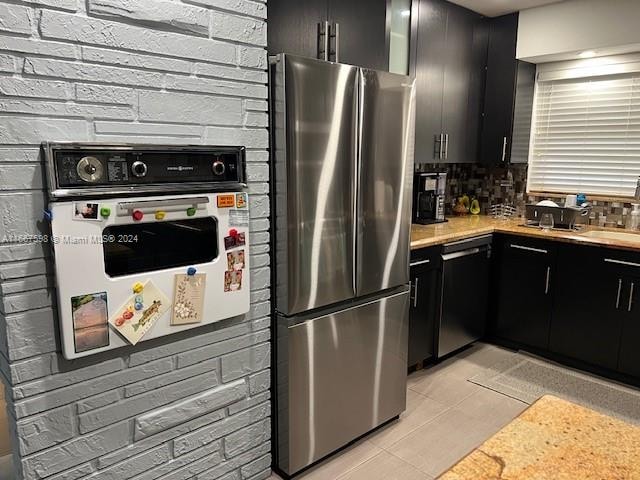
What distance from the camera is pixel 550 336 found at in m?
3.30

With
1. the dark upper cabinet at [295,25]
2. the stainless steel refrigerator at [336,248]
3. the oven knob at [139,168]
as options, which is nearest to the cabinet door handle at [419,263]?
the stainless steel refrigerator at [336,248]

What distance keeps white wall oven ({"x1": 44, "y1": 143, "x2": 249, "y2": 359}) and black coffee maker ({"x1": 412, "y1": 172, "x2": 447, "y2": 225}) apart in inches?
79.3

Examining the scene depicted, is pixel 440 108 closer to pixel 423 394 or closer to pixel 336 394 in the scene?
pixel 423 394

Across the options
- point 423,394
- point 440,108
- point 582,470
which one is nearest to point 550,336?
point 423,394

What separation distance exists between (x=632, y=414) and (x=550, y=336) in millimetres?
717

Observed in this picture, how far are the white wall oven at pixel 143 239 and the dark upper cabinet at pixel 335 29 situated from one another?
567mm

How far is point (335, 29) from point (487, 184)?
258cm

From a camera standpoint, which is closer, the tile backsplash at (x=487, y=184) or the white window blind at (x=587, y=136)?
the white window blind at (x=587, y=136)

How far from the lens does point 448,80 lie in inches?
136

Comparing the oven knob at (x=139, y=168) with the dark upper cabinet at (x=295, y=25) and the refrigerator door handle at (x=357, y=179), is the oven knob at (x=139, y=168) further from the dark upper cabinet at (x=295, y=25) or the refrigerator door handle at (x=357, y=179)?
the refrigerator door handle at (x=357, y=179)

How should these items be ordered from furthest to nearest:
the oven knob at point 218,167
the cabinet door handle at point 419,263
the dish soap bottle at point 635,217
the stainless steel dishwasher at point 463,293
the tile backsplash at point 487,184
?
1. the tile backsplash at point 487,184
2. the dish soap bottle at point 635,217
3. the stainless steel dishwasher at point 463,293
4. the cabinet door handle at point 419,263
5. the oven knob at point 218,167

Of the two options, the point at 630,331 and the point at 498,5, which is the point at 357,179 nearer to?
the point at 630,331

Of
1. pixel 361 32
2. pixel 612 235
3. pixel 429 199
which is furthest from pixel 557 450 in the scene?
pixel 612 235

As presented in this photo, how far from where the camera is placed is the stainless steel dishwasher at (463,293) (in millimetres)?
3135
